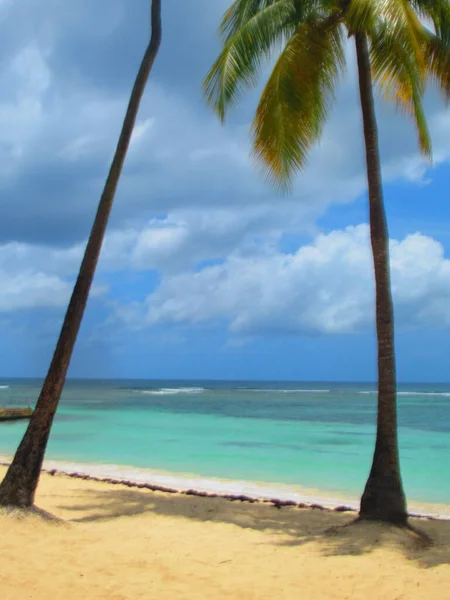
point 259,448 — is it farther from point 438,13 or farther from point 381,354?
point 438,13

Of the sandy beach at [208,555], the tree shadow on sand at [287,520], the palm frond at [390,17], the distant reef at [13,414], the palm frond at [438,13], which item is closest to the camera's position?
the sandy beach at [208,555]

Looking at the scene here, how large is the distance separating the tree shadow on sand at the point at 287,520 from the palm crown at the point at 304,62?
5.14 meters

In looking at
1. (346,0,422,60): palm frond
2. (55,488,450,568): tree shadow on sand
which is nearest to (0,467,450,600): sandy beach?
(55,488,450,568): tree shadow on sand

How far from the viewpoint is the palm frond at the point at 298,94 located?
9.09 metres

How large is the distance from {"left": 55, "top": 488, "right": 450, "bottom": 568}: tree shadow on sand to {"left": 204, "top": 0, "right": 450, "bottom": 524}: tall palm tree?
471 millimetres

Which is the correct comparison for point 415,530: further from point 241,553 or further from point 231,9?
point 231,9

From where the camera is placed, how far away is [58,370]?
7902 millimetres

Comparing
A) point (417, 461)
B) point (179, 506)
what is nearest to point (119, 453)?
point (417, 461)

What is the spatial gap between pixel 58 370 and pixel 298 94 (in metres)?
5.34

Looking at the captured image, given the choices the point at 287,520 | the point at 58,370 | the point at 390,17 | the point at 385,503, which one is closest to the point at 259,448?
the point at 287,520

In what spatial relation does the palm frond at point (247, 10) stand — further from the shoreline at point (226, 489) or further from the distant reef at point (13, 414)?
the distant reef at point (13, 414)

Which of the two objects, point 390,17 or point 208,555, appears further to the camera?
point 390,17

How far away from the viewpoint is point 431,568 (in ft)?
21.0

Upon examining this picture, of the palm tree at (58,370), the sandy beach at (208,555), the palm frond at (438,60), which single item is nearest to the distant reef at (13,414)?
the sandy beach at (208,555)
